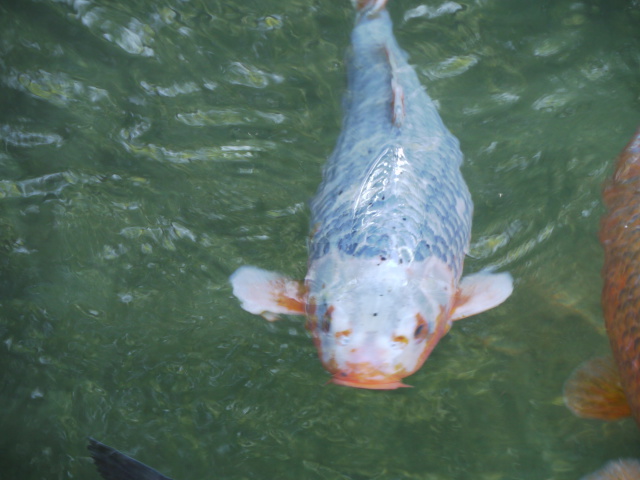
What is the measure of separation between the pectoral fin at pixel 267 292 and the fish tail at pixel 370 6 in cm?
192

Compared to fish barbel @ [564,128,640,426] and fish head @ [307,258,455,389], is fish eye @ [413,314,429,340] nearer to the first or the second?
fish head @ [307,258,455,389]

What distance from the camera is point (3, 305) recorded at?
3.57 m

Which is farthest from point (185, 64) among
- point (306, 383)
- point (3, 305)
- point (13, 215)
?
point (306, 383)

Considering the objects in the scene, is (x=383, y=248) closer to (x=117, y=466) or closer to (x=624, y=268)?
(x=624, y=268)

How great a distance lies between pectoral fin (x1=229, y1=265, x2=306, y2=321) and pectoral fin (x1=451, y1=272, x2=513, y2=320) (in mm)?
744

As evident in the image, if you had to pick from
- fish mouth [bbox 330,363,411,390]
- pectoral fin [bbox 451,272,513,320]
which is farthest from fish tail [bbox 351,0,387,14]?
fish mouth [bbox 330,363,411,390]

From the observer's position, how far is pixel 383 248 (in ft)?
8.88

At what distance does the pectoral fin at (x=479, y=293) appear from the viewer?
2967 mm

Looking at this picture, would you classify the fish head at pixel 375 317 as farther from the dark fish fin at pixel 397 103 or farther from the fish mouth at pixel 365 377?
the dark fish fin at pixel 397 103

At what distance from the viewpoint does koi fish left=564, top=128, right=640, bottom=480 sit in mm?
2855

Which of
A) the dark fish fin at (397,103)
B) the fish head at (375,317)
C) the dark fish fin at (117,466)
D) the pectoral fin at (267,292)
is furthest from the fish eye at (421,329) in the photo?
the dark fish fin at (117,466)

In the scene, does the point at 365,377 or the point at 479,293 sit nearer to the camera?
the point at 365,377

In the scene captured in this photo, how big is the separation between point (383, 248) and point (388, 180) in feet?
1.35

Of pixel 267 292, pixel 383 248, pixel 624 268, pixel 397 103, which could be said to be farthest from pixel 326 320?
pixel 624 268
